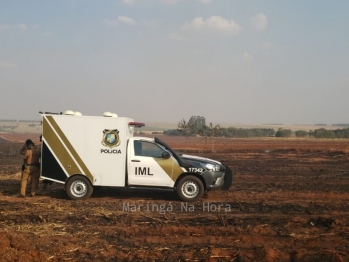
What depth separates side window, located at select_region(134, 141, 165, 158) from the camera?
1156 cm

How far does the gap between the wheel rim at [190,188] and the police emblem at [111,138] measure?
89.6 inches

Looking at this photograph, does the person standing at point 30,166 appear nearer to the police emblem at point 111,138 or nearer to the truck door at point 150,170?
the police emblem at point 111,138

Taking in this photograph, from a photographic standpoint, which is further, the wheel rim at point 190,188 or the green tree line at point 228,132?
the green tree line at point 228,132

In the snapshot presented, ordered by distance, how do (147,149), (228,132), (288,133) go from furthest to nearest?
(228,132)
(288,133)
(147,149)

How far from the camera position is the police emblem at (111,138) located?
1152 centimetres

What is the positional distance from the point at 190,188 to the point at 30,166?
4.74 metres

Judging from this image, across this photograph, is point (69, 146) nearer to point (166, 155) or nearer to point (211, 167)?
point (166, 155)

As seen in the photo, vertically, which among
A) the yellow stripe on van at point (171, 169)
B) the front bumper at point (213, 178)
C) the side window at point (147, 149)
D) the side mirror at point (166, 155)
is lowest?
the front bumper at point (213, 178)

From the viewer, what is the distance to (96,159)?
37.9 feet

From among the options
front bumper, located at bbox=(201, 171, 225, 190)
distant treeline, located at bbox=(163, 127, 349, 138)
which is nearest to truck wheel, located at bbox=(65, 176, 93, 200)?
front bumper, located at bbox=(201, 171, 225, 190)

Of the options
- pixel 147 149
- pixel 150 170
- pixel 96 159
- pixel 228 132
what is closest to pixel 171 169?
pixel 150 170

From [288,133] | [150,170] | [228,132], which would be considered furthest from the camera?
[228,132]

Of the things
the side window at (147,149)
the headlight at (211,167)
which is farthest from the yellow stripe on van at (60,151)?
the headlight at (211,167)

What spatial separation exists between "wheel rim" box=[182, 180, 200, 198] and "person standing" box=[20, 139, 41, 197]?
14.4 ft
